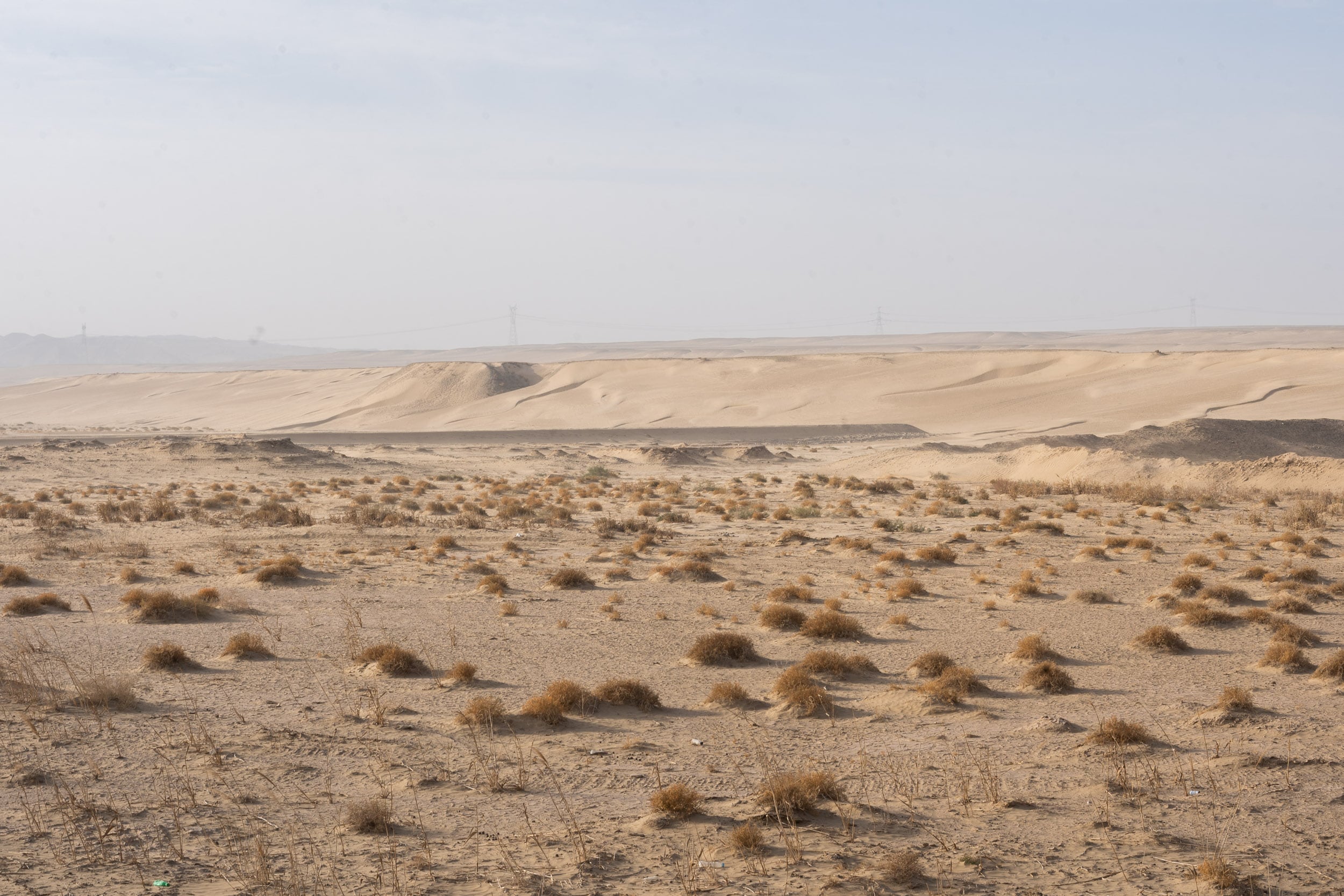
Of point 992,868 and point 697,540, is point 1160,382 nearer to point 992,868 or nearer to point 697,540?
point 697,540

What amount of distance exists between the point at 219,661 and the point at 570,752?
479 cm

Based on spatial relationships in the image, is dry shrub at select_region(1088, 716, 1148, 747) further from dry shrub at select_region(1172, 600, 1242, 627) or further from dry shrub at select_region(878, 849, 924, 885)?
dry shrub at select_region(1172, 600, 1242, 627)

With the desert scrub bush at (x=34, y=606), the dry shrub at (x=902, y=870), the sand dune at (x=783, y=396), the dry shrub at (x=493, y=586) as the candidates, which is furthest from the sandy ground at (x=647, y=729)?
the sand dune at (x=783, y=396)

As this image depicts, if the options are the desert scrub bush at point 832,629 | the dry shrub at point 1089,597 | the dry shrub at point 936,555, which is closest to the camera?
the desert scrub bush at point 832,629

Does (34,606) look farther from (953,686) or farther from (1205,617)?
(1205,617)

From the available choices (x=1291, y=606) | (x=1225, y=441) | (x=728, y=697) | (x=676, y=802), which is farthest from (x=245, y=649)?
(x=1225, y=441)

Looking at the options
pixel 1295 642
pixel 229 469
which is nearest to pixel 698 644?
pixel 1295 642

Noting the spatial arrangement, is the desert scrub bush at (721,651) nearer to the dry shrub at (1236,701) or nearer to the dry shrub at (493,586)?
the dry shrub at (1236,701)

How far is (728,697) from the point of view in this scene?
9.84 metres

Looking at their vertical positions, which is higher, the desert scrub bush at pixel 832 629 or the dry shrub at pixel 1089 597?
the desert scrub bush at pixel 832 629

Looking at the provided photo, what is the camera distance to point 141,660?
10.9 meters

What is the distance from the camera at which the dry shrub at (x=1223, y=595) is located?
1482cm

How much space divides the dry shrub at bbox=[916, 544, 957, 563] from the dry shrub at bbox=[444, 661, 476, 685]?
1088cm

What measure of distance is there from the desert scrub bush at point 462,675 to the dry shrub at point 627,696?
1.49 metres
